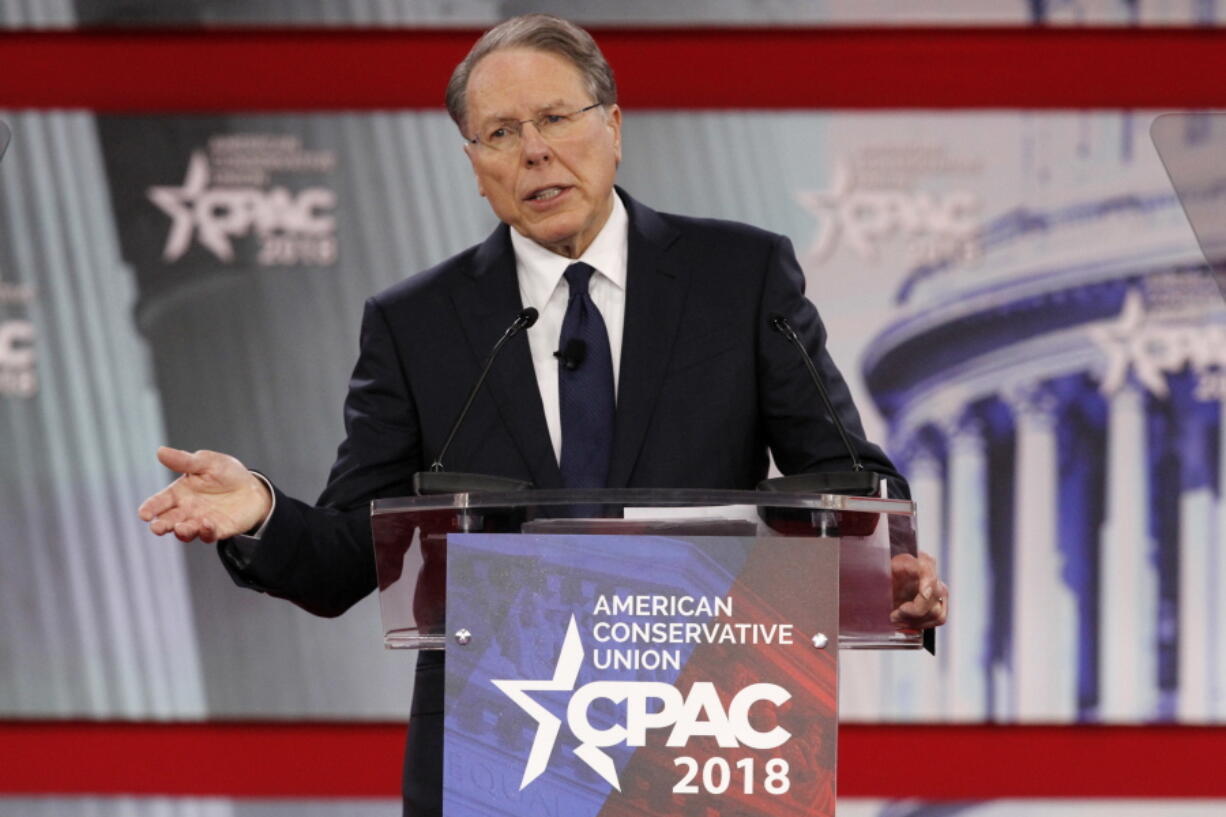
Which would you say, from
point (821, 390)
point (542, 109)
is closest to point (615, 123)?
point (542, 109)

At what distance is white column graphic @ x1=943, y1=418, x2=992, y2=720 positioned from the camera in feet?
11.0

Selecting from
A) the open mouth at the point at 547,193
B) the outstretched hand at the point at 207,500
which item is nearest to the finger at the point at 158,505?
the outstretched hand at the point at 207,500

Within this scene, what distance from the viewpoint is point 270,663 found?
3389 millimetres

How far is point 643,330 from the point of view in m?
1.66

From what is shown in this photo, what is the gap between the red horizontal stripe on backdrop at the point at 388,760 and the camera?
3387 millimetres

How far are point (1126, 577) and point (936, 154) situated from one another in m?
1.06

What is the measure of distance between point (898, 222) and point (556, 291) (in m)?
1.84

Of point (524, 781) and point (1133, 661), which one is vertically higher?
point (524, 781)

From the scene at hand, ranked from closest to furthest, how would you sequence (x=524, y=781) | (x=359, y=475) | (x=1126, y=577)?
(x=524, y=781) → (x=359, y=475) → (x=1126, y=577)

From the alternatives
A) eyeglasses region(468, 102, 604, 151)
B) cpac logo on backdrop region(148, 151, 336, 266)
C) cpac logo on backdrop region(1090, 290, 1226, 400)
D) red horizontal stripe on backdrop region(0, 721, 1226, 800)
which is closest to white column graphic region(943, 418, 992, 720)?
red horizontal stripe on backdrop region(0, 721, 1226, 800)

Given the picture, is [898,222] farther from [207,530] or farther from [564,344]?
[207,530]

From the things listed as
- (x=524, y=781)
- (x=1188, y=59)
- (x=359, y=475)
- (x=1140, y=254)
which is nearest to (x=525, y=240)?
(x=359, y=475)

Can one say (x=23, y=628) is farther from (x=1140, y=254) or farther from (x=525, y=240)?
(x=1140, y=254)

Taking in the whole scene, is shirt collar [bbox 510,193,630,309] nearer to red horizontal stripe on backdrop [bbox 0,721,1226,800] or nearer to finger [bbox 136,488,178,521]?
finger [bbox 136,488,178,521]
